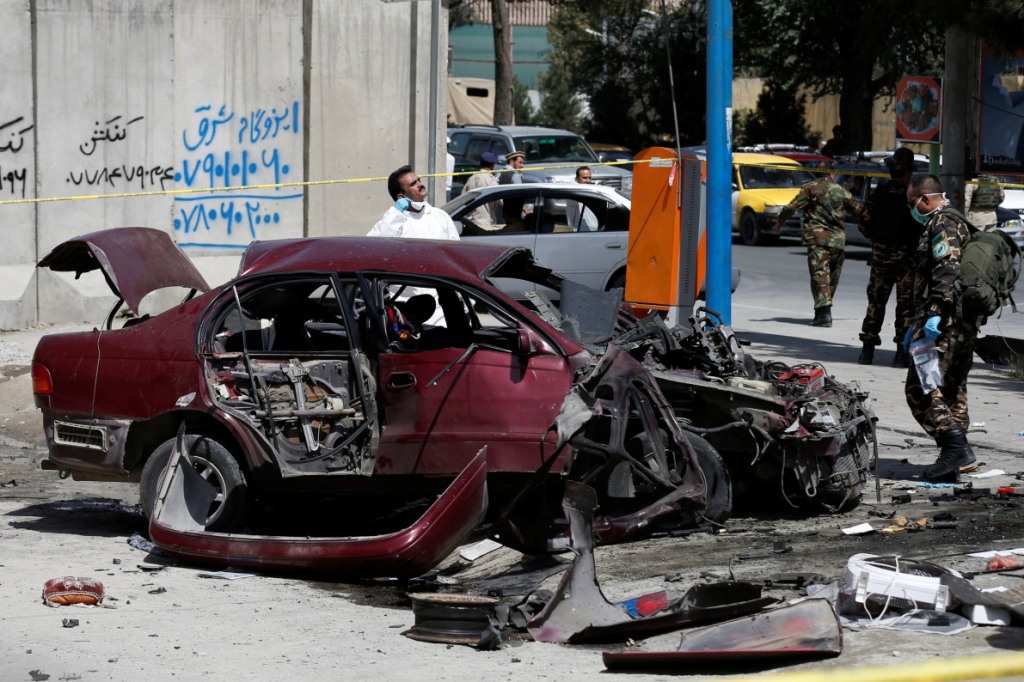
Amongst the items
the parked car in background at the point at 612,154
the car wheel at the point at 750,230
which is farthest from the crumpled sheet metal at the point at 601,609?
the parked car in background at the point at 612,154

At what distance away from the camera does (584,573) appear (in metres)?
5.50

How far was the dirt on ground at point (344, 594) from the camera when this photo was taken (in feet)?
16.3

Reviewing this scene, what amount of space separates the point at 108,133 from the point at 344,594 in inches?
374

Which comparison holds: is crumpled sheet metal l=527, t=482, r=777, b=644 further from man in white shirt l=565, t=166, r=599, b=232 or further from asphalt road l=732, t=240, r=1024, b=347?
asphalt road l=732, t=240, r=1024, b=347

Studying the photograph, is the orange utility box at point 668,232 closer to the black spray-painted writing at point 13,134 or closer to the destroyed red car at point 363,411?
the destroyed red car at point 363,411

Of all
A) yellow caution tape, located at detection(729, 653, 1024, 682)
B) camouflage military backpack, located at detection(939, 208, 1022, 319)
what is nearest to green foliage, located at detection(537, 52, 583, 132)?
camouflage military backpack, located at detection(939, 208, 1022, 319)

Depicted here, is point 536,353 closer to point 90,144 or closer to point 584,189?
point 584,189

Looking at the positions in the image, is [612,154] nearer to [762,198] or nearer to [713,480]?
[762,198]

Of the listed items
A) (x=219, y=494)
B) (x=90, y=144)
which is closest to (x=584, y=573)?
(x=219, y=494)

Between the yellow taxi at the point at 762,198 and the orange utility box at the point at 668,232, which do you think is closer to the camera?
the orange utility box at the point at 668,232

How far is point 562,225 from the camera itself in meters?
14.5

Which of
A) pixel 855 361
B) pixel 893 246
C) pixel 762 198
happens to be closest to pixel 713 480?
pixel 893 246

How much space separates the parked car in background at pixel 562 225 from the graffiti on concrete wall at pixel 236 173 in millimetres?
2134

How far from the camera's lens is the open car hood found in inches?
289
